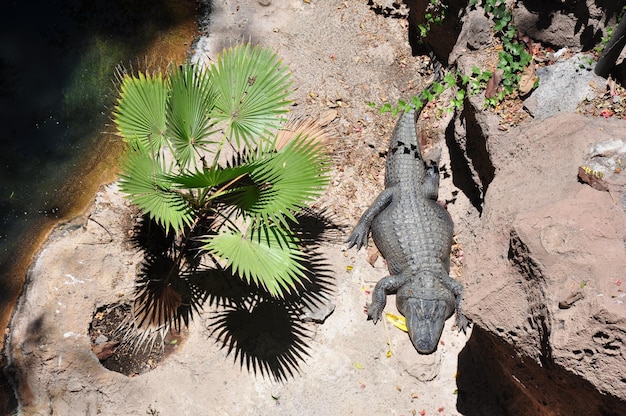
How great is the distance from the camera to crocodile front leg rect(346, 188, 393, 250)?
5176mm

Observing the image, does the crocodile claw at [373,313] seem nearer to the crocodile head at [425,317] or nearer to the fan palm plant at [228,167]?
the crocodile head at [425,317]

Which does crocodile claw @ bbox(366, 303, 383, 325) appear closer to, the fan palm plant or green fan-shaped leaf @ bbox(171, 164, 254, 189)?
the fan palm plant

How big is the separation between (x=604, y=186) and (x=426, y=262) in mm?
1705

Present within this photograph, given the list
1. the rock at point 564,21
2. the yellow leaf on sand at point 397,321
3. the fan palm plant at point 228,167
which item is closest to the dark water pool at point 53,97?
the fan palm plant at point 228,167

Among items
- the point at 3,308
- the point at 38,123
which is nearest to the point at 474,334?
the point at 3,308

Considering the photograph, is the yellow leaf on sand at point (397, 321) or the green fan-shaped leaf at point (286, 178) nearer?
the green fan-shaped leaf at point (286, 178)

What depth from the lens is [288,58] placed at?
Answer: 5805 mm

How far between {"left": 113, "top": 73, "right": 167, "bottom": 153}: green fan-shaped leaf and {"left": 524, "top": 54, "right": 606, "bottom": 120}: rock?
272 cm

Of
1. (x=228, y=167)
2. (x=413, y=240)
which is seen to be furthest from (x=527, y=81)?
(x=228, y=167)

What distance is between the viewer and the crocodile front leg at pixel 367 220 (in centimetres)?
518

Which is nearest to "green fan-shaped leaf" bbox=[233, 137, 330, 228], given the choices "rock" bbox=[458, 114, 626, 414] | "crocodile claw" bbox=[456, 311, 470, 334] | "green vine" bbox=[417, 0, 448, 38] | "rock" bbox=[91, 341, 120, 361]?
"rock" bbox=[458, 114, 626, 414]

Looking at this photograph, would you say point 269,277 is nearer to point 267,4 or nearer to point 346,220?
point 346,220

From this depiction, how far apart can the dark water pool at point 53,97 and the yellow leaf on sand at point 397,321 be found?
9.29ft

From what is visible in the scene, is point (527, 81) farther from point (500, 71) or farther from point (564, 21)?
point (564, 21)
